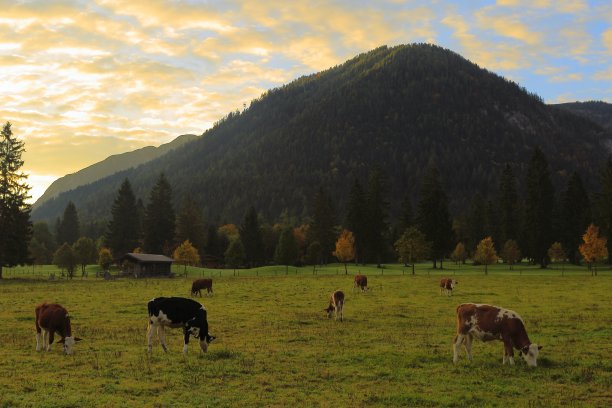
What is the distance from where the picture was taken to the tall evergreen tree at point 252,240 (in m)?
110

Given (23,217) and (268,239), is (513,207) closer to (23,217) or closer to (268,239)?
(268,239)

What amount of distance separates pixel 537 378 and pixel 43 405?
13.5 m

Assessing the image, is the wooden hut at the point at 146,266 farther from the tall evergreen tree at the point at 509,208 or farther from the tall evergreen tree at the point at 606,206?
the tall evergreen tree at the point at 606,206

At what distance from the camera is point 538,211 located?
285ft

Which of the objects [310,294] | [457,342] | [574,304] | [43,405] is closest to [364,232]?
[310,294]

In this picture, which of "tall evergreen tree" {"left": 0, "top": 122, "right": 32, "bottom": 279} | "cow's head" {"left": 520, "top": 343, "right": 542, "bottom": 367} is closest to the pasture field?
"cow's head" {"left": 520, "top": 343, "right": 542, "bottom": 367}

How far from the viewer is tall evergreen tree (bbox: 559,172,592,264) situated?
297 feet

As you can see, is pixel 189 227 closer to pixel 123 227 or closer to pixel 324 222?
pixel 123 227

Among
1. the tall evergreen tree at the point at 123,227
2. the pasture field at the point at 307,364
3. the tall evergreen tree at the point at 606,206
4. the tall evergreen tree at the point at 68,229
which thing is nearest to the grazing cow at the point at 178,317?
the pasture field at the point at 307,364

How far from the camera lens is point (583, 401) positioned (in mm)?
12688

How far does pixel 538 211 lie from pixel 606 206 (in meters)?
10.4

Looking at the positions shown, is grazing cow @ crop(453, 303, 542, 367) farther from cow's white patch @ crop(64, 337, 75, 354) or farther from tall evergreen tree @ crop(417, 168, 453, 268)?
tall evergreen tree @ crop(417, 168, 453, 268)

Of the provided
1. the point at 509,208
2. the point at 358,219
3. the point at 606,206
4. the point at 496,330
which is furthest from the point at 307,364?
the point at 509,208

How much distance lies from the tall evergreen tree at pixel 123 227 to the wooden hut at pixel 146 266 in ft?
72.0
